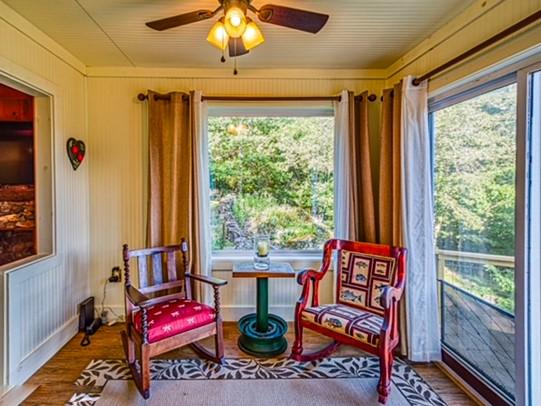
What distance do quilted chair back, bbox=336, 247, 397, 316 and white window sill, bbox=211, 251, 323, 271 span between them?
18.9 inches

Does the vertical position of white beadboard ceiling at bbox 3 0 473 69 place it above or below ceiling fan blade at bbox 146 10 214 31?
above

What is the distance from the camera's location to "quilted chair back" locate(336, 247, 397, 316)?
7.82ft

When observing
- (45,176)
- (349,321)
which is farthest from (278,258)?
(45,176)

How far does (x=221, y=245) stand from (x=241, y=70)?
179 centimetres

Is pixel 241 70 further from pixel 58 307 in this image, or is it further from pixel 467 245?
pixel 58 307

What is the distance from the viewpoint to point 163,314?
7.06ft

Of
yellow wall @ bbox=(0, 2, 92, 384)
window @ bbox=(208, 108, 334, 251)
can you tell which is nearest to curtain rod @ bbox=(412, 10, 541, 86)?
window @ bbox=(208, 108, 334, 251)

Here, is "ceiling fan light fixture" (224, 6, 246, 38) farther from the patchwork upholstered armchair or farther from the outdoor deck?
the outdoor deck

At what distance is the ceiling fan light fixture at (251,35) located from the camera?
1.71 m

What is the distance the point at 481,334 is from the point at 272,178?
214cm

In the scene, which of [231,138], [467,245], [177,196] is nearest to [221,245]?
[177,196]

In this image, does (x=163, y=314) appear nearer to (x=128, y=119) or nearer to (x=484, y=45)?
(x=128, y=119)

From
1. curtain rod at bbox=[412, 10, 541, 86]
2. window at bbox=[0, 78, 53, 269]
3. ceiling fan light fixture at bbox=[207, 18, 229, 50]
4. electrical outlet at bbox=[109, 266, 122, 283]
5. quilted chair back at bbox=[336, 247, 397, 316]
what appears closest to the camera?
curtain rod at bbox=[412, 10, 541, 86]

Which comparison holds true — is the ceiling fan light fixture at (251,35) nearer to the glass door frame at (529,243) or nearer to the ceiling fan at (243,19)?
the ceiling fan at (243,19)
